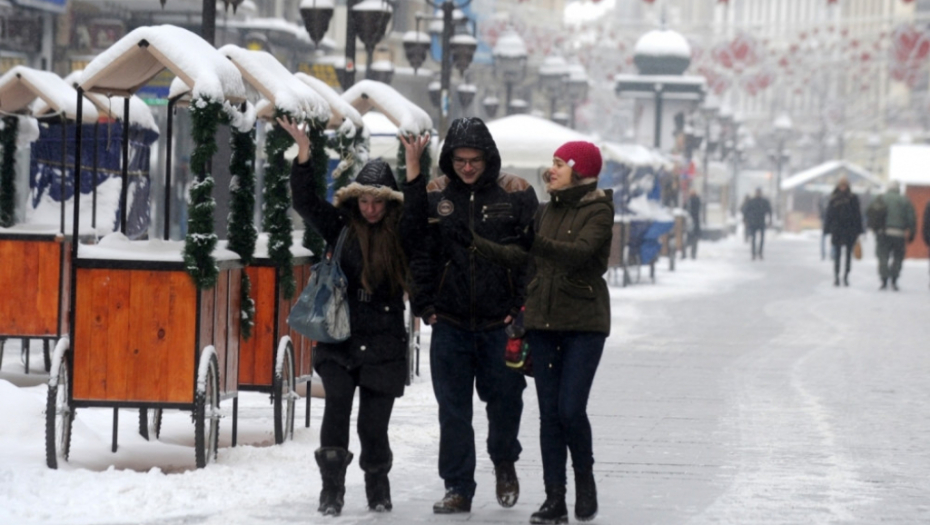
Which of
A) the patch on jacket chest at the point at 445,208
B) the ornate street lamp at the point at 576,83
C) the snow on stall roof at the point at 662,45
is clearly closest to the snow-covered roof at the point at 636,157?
the ornate street lamp at the point at 576,83

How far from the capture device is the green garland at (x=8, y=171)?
15.5 m

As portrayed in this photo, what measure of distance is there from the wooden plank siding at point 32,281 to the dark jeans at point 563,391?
22.4 ft

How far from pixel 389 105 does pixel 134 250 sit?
569cm

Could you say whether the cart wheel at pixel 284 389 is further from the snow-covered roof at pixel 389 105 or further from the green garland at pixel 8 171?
the green garland at pixel 8 171

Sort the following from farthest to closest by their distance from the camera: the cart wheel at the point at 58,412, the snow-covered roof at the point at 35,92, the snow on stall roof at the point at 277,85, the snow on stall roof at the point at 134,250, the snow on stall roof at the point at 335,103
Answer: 1. the snow-covered roof at the point at 35,92
2. the snow on stall roof at the point at 335,103
3. the snow on stall roof at the point at 277,85
4. the snow on stall roof at the point at 134,250
5. the cart wheel at the point at 58,412

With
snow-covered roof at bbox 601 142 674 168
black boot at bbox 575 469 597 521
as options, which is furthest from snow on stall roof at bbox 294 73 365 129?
snow-covered roof at bbox 601 142 674 168

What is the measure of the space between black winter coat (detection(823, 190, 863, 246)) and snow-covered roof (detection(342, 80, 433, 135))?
19.4 meters

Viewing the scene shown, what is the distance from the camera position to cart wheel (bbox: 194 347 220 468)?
391 inches

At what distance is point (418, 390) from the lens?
49.2ft

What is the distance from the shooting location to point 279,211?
1178 centimetres

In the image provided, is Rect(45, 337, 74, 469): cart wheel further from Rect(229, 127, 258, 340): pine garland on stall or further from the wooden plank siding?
the wooden plank siding

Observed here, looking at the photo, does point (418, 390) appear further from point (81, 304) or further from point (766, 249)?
point (766, 249)

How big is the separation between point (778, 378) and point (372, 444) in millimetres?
8202

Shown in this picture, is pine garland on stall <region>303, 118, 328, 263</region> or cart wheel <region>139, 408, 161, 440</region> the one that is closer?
cart wheel <region>139, 408, 161, 440</region>
